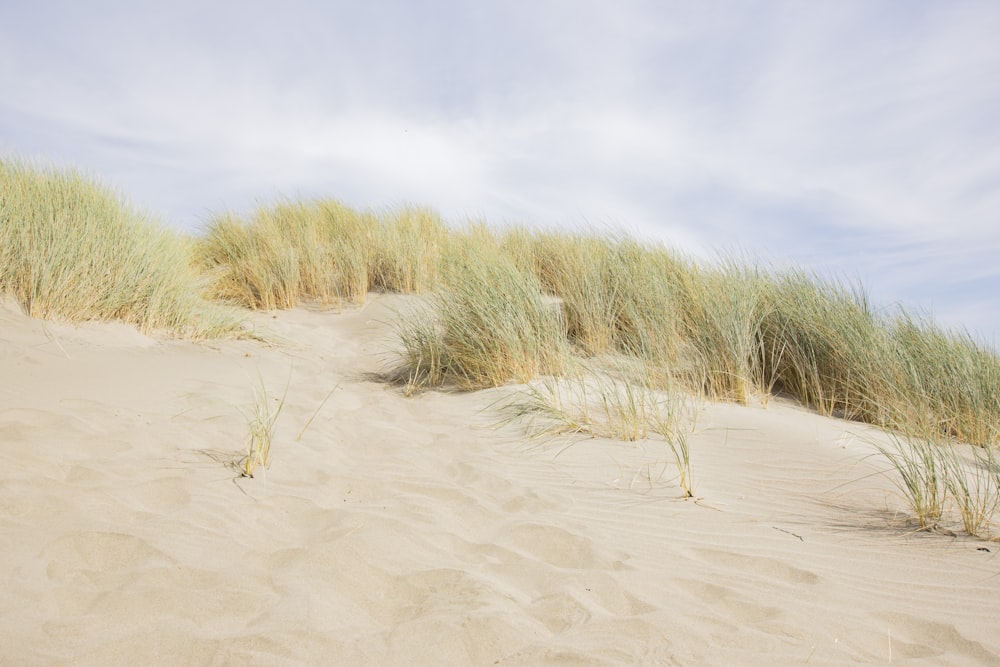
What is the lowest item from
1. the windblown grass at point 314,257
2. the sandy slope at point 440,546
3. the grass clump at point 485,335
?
the sandy slope at point 440,546

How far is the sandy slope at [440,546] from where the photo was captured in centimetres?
189

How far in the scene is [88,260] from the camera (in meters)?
5.62

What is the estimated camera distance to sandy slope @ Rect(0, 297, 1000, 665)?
6.20ft

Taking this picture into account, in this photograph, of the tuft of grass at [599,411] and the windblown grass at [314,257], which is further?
the windblown grass at [314,257]

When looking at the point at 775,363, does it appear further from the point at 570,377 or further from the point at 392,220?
the point at 392,220

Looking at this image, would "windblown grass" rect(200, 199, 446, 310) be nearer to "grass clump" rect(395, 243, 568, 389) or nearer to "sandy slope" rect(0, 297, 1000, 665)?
"grass clump" rect(395, 243, 568, 389)

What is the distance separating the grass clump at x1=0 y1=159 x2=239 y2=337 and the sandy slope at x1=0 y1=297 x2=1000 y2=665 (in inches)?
45.1

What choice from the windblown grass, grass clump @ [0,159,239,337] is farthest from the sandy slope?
the windblown grass

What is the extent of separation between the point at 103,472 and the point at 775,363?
5.13 meters

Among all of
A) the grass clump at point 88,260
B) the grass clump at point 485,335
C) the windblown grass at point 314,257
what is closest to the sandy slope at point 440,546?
the grass clump at point 485,335

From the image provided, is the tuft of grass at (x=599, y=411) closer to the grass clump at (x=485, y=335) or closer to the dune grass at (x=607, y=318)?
the dune grass at (x=607, y=318)

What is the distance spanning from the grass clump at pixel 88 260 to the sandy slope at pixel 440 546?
115 centimetres

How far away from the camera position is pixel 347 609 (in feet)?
6.77

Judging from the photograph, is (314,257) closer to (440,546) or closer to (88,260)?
(88,260)
